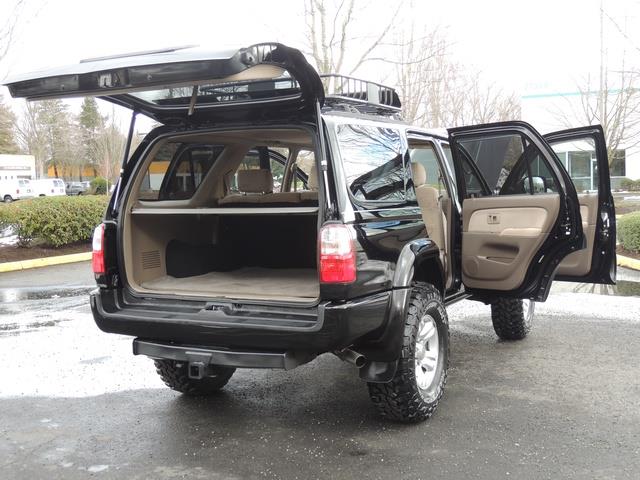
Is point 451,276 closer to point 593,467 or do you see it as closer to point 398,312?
point 398,312

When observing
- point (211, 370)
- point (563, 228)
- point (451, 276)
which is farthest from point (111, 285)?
point (563, 228)

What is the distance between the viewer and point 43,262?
1235 cm

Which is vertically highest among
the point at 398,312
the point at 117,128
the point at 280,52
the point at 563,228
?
the point at 117,128

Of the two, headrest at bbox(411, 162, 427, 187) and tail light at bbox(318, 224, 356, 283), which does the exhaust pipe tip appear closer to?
tail light at bbox(318, 224, 356, 283)

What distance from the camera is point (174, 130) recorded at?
14.0 feet

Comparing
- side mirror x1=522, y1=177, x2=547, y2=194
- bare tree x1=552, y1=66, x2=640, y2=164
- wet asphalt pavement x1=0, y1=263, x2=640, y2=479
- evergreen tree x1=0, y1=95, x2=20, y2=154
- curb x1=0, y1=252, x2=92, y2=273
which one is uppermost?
evergreen tree x1=0, y1=95, x2=20, y2=154

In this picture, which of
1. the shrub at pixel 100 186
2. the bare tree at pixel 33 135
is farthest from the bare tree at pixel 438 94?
the bare tree at pixel 33 135

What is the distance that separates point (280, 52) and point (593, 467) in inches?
109

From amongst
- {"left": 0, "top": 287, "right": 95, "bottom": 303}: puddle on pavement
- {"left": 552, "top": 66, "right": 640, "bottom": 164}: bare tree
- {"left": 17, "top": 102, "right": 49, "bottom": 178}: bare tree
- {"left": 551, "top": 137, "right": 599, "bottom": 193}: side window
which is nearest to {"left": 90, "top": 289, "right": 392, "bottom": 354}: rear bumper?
{"left": 551, "top": 137, "right": 599, "bottom": 193}: side window

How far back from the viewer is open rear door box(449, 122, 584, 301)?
16.9 feet

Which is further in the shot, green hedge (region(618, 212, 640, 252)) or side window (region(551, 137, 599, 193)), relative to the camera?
green hedge (region(618, 212, 640, 252))

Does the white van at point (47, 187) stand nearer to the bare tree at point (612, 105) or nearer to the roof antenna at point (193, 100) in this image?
the bare tree at point (612, 105)

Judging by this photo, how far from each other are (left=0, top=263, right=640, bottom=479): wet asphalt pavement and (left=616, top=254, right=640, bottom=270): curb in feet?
14.5

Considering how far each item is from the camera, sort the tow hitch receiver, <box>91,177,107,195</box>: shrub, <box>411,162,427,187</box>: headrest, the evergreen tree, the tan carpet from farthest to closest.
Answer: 1. <box>91,177,107,195</box>: shrub
2. the evergreen tree
3. <box>411,162,427,187</box>: headrest
4. the tan carpet
5. the tow hitch receiver
